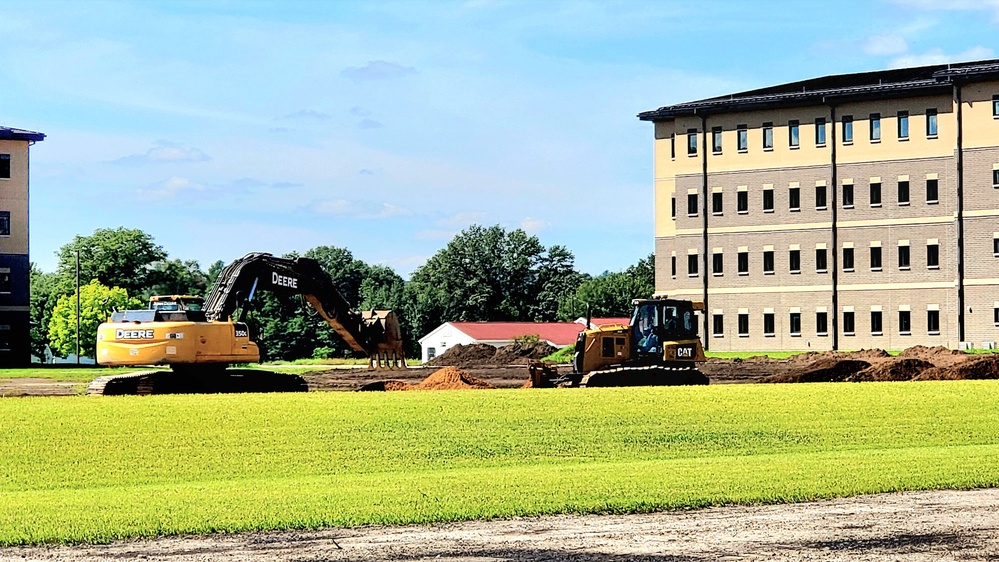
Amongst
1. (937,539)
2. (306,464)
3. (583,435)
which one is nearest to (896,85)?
(583,435)

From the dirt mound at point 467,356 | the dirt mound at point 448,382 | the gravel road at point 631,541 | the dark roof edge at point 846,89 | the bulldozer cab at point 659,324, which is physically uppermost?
the dark roof edge at point 846,89

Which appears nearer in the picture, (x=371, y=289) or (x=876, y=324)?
(x=876, y=324)

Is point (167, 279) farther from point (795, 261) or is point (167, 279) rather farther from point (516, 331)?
point (795, 261)

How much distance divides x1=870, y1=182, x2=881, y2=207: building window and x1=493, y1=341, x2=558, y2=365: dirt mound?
857 inches

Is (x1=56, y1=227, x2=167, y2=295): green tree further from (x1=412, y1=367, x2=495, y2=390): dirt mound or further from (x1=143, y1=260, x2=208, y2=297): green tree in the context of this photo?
(x1=412, y1=367, x2=495, y2=390): dirt mound

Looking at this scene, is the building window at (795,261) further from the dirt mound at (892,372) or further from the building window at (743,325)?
the dirt mound at (892,372)

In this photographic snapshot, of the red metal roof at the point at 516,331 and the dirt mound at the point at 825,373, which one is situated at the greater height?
the red metal roof at the point at 516,331

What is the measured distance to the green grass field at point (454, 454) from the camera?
1767 centimetres

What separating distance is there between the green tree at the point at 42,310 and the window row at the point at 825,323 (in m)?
71.7

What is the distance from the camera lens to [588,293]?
141 meters

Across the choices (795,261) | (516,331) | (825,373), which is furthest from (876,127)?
(516,331)

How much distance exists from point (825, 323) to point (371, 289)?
2882 inches

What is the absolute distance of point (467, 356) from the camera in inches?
3588

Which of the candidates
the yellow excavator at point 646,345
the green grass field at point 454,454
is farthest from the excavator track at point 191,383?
the yellow excavator at point 646,345
